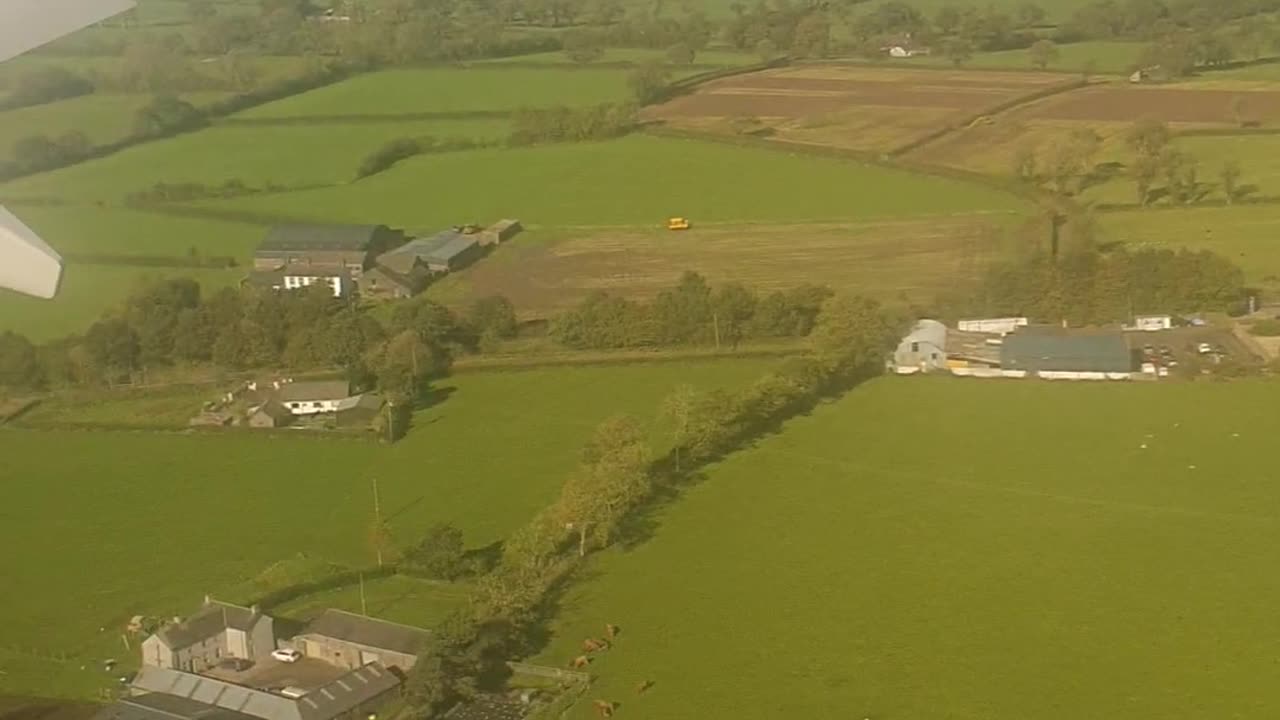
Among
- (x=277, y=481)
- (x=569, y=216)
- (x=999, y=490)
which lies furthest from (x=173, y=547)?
(x=569, y=216)

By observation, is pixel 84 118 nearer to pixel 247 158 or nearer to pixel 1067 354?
pixel 247 158

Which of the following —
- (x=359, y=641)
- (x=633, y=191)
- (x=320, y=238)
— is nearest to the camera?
(x=359, y=641)

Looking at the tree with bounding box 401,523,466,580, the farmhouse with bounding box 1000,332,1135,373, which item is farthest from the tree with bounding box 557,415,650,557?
the farmhouse with bounding box 1000,332,1135,373

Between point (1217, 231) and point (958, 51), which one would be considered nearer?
point (1217, 231)

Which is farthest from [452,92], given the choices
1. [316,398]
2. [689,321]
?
[316,398]

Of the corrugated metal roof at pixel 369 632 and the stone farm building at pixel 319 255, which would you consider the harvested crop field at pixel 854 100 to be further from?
the corrugated metal roof at pixel 369 632

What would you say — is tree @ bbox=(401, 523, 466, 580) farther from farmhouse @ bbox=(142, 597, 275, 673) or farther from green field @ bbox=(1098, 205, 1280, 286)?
green field @ bbox=(1098, 205, 1280, 286)
